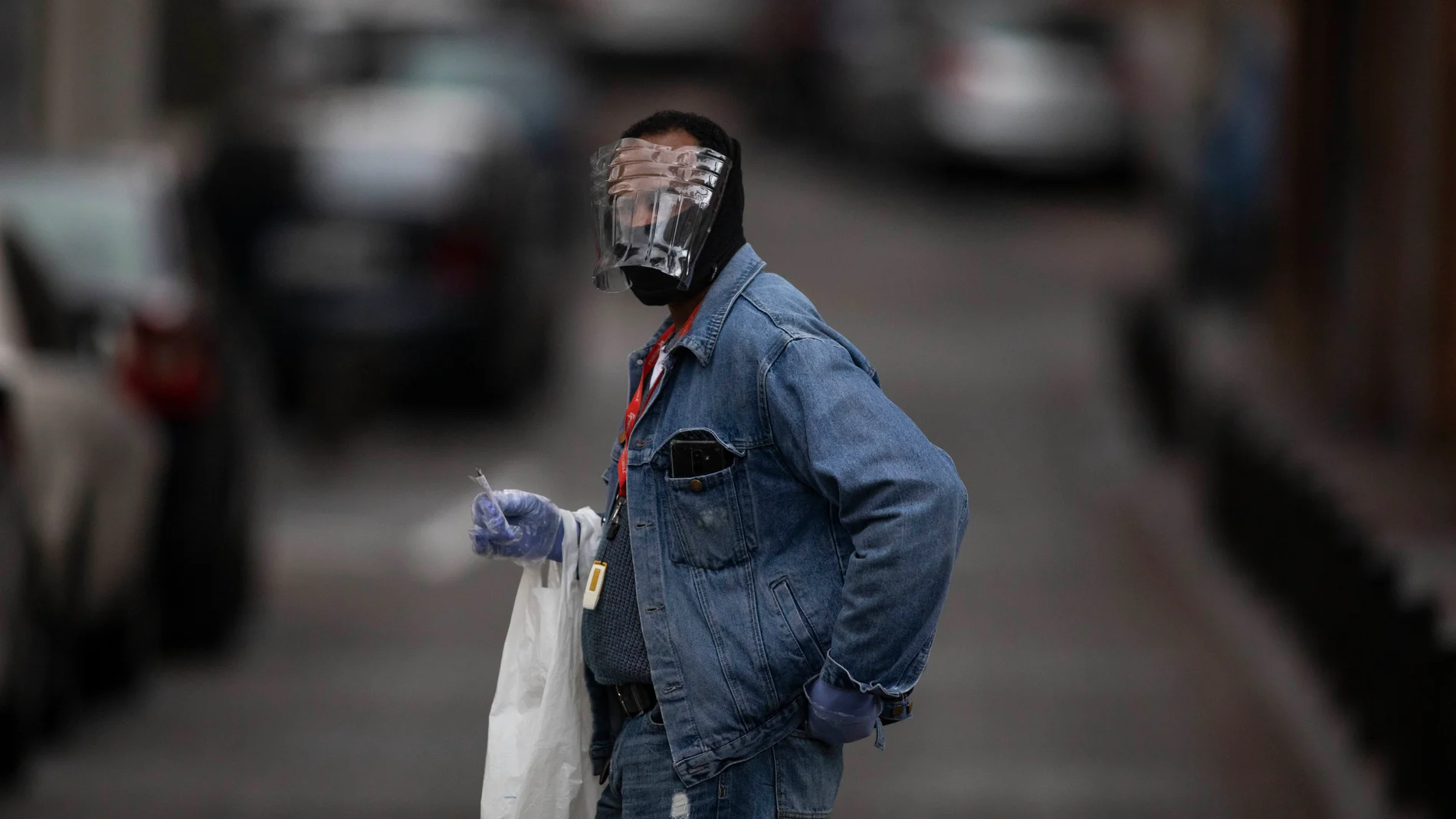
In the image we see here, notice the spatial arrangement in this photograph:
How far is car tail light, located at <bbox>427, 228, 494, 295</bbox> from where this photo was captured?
44.7ft

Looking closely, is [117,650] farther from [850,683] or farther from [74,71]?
[74,71]

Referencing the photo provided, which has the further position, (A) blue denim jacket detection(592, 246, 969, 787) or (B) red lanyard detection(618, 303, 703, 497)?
(B) red lanyard detection(618, 303, 703, 497)

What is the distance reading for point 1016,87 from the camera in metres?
22.4

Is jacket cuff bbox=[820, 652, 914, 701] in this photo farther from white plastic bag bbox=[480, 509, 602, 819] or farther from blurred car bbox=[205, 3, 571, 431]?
blurred car bbox=[205, 3, 571, 431]

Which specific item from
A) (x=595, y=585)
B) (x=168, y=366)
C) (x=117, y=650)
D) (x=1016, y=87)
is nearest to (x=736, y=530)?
(x=595, y=585)

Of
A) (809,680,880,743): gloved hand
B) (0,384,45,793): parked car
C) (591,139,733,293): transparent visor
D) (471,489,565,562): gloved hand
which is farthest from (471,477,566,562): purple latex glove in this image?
(0,384,45,793): parked car

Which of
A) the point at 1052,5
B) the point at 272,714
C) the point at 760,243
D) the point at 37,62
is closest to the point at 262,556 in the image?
the point at 272,714

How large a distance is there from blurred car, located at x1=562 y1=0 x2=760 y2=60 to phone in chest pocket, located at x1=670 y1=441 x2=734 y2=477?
29.4 m

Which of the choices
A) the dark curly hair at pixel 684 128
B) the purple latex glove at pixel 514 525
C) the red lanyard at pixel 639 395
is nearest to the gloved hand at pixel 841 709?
the red lanyard at pixel 639 395

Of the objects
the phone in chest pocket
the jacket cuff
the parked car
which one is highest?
the phone in chest pocket

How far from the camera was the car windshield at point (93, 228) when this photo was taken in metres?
8.34

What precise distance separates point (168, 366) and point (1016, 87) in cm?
1523

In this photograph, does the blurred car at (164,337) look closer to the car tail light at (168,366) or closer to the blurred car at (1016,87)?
the car tail light at (168,366)

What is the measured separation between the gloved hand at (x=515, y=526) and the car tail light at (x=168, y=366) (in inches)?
188
